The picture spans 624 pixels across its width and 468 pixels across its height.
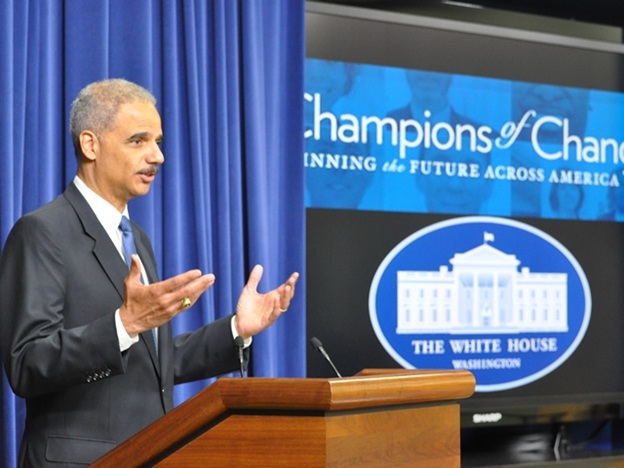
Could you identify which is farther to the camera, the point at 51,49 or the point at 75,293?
the point at 51,49

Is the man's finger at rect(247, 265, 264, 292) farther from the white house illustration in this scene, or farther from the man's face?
the white house illustration

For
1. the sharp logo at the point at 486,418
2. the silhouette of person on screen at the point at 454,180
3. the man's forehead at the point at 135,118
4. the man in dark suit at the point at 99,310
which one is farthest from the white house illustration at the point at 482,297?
the man's forehead at the point at 135,118

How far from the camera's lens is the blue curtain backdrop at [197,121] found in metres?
3.59

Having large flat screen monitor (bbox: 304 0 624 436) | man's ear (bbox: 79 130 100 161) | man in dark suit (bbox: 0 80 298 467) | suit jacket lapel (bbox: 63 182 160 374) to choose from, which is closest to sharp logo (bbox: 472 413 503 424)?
large flat screen monitor (bbox: 304 0 624 436)

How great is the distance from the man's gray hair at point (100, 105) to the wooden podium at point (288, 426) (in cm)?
93

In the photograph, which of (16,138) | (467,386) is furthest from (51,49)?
(467,386)

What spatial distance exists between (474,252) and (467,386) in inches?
96.1

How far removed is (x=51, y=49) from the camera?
11.9ft

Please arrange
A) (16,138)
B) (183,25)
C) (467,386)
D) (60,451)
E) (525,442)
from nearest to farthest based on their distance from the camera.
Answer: (467,386) → (60,451) → (16,138) → (183,25) → (525,442)

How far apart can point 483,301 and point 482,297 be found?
17 mm

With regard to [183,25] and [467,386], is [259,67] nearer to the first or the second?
[183,25]

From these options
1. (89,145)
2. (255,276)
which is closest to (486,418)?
(255,276)

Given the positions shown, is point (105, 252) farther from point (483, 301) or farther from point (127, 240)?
point (483, 301)

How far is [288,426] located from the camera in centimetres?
184
